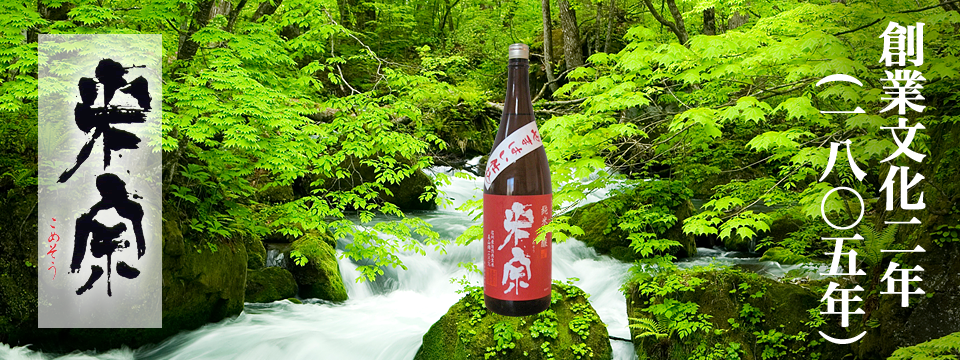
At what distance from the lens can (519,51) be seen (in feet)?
5.99

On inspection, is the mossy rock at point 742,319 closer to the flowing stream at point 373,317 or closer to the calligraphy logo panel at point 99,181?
the flowing stream at point 373,317

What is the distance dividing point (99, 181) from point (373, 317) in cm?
384

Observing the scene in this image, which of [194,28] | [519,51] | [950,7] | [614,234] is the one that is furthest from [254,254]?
[950,7]

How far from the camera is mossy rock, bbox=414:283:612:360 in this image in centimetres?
502

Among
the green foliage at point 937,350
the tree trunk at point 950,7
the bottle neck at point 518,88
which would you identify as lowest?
the green foliage at point 937,350

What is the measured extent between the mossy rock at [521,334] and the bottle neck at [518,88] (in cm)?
320

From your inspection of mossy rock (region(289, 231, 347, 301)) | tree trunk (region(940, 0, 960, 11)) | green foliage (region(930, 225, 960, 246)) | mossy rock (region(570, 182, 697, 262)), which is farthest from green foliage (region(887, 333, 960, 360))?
mossy rock (region(289, 231, 347, 301))

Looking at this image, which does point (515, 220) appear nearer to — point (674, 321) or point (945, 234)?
point (674, 321)

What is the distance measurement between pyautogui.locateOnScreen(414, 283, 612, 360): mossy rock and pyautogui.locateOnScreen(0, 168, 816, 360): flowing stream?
0.74 meters

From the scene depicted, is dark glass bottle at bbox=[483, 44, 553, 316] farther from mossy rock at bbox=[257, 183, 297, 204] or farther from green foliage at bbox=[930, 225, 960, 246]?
mossy rock at bbox=[257, 183, 297, 204]

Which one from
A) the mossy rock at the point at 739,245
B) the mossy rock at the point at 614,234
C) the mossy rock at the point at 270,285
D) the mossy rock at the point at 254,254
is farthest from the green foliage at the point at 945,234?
the mossy rock at the point at 254,254

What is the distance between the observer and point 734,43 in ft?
12.8

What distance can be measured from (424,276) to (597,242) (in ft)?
9.64

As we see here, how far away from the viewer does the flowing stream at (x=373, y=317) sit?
20.5ft
